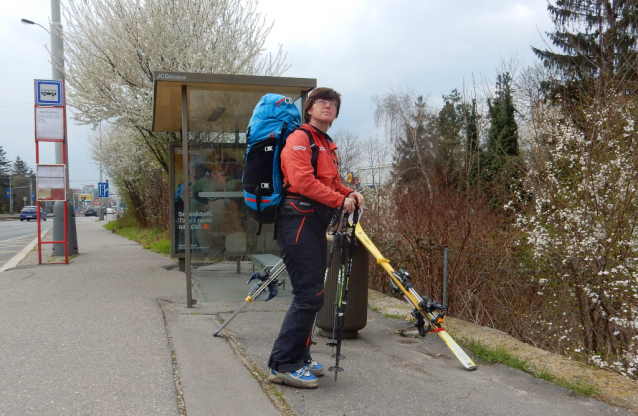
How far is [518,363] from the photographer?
3965 mm

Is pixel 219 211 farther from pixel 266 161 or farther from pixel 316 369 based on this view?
pixel 316 369

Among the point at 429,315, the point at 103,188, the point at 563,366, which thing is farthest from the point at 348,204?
the point at 103,188

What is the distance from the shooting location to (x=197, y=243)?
7621mm

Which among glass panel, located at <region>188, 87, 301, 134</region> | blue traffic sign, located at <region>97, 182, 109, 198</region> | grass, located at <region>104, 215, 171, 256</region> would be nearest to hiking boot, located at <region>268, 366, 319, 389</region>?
glass panel, located at <region>188, 87, 301, 134</region>

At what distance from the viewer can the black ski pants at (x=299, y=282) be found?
11.3 feet

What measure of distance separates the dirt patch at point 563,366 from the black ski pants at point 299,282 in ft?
5.85

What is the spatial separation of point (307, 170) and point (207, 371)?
5.41 feet

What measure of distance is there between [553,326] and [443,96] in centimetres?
4664

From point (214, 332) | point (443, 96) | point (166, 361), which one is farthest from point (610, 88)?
point (443, 96)

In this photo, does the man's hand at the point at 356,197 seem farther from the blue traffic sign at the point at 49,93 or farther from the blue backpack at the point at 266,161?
the blue traffic sign at the point at 49,93

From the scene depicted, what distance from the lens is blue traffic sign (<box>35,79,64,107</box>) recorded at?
1034cm

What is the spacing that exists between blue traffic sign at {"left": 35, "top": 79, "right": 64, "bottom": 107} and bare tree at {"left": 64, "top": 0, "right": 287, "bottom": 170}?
1160mm

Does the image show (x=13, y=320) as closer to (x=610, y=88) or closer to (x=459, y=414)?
(x=459, y=414)

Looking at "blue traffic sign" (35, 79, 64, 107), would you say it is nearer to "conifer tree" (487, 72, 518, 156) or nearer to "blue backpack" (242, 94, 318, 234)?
"blue backpack" (242, 94, 318, 234)
